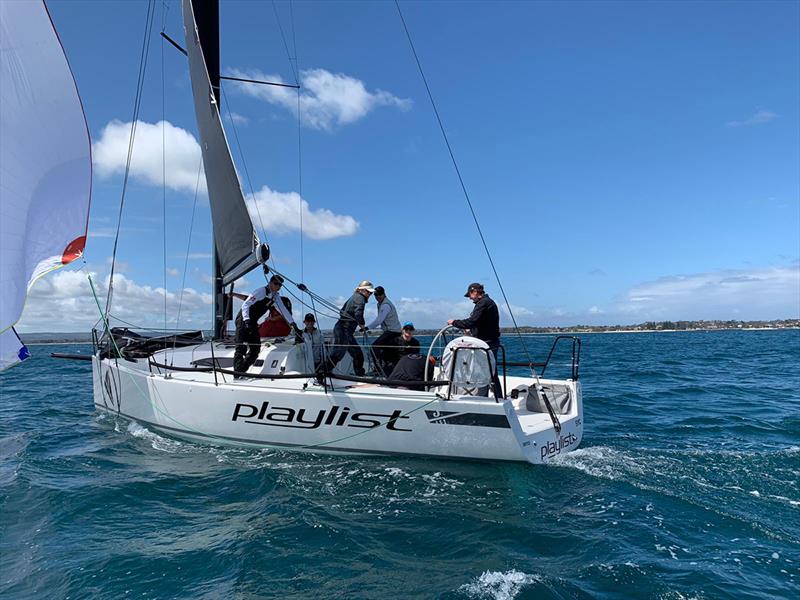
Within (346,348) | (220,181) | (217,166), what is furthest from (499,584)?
(217,166)

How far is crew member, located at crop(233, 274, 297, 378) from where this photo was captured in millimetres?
8047

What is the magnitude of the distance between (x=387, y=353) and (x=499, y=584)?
5611mm

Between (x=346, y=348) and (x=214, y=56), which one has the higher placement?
(x=214, y=56)

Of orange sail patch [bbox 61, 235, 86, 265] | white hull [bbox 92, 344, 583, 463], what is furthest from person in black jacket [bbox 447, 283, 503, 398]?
orange sail patch [bbox 61, 235, 86, 265]

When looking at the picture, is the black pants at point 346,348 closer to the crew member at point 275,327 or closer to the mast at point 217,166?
the crew member at point 275,327

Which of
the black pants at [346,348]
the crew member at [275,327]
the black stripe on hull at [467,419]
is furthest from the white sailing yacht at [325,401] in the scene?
the crew member at [275,327]

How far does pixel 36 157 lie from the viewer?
442cm

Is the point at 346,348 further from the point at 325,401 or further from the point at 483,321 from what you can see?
the point at 483,321

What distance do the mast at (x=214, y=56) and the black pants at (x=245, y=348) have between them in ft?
9.08

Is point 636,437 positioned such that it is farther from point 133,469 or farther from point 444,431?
point 133,469

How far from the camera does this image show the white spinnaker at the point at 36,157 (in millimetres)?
4070

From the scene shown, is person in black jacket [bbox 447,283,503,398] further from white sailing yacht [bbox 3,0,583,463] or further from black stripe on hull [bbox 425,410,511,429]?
black stripe on hull [bbox 425,410,511,429]

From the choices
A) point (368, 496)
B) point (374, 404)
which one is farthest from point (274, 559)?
point (374, 404)

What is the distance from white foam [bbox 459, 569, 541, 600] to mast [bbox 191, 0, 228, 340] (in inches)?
328
